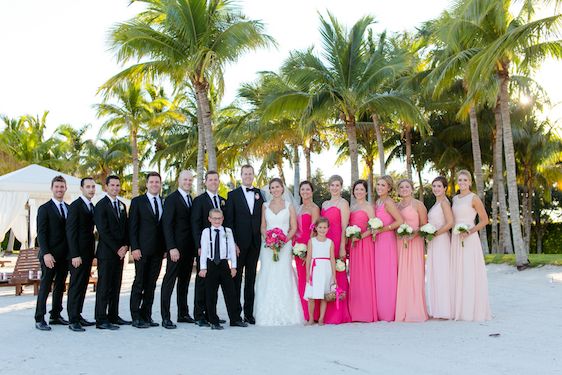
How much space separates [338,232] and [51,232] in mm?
3942

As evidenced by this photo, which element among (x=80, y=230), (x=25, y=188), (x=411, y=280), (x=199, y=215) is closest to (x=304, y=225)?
(x=199, y=215)

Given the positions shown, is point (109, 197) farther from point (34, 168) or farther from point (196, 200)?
point (34, 168)

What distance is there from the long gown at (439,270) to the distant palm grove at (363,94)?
6195mm

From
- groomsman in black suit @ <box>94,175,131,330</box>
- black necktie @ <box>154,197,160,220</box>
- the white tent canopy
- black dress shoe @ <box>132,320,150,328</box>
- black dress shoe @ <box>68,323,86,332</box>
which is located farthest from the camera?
the white tent canopy

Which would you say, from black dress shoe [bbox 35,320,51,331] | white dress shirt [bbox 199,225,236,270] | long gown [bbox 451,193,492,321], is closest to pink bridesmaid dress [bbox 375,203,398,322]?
long gown [bbox 451,193,492,321]

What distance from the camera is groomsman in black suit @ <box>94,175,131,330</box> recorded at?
294 inches

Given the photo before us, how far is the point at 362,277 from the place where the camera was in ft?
26.4

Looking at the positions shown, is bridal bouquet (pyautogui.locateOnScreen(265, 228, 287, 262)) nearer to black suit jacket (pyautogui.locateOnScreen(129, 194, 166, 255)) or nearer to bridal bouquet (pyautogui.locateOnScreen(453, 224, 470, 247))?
black suit jacket (pyautogui.locateOnScreen(129, 194, 166, 255))

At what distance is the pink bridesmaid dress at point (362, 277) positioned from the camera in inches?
314

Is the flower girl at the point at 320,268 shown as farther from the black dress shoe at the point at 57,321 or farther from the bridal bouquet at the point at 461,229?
the black dress shoe at the point at 57,321

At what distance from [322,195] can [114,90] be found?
84.8ft

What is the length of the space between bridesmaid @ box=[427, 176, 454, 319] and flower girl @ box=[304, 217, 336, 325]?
4.98 feet

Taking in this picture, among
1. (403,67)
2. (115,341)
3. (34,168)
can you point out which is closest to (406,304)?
(115,341)

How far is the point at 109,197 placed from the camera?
766 centimetres
